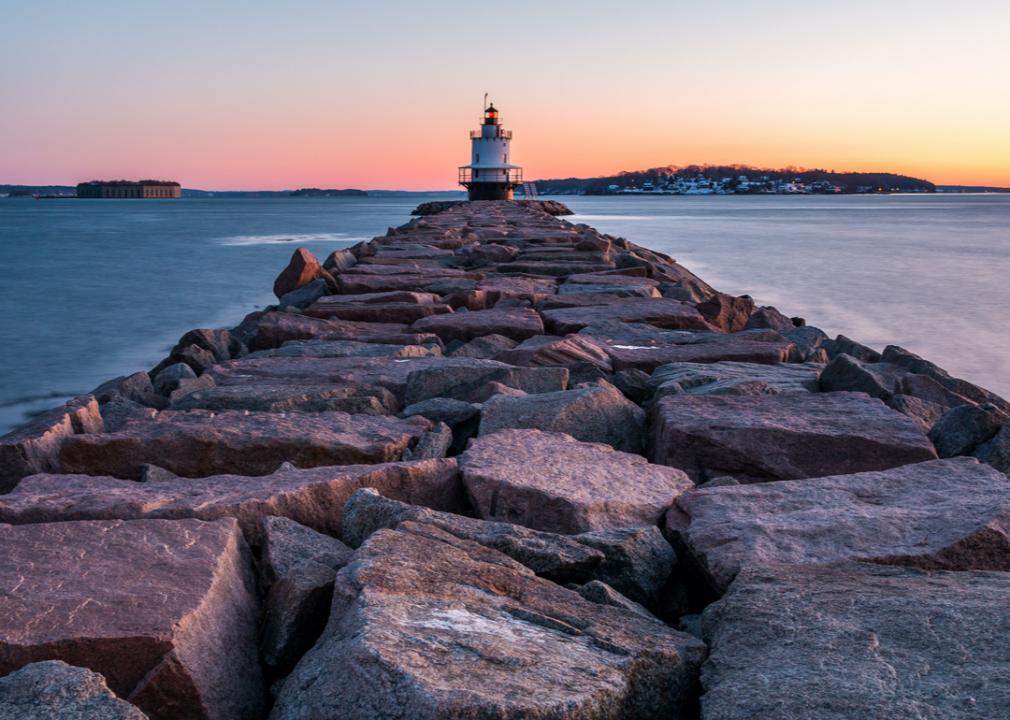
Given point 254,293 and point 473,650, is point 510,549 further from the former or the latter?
point 254,293

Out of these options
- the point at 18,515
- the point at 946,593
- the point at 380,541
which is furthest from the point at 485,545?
the point at 18,515

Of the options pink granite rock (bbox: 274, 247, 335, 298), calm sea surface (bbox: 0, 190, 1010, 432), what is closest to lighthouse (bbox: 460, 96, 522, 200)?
calm sea surface (bbox: 0, 190, 1010, 432)

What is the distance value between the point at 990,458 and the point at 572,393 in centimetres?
100


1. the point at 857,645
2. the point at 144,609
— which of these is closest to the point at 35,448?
the point at 144,609

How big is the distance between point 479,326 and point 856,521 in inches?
103

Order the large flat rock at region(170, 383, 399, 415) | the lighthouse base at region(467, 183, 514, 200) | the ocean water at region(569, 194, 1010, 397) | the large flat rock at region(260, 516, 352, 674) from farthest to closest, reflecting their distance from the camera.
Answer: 1. the lighthouse base at region(467, 183, 514, 200)
2. the ocean water at region(569, 194, 1010, 397)
3. the large flat rock at region(170, 383, 399, 415)
4. the large flat rock at region(260, 516, 352, 674)

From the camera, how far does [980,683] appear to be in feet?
3.63

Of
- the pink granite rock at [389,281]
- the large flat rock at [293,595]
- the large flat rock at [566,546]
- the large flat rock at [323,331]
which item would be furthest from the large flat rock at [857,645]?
the pink granite rock at [389,281]

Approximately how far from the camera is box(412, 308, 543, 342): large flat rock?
4.06 meters

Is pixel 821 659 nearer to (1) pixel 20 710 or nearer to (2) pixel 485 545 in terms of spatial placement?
(2) pixel 485 545

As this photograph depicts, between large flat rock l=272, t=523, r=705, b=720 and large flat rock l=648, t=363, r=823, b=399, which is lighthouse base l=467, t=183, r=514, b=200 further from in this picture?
large flat rock l=272, t=523, r=705, b=720

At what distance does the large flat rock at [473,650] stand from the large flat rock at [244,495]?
35 centimetres

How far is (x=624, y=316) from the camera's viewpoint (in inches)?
167

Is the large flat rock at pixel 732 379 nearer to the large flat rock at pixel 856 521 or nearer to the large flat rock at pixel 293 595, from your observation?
the large flat rock at pixel 856 521
